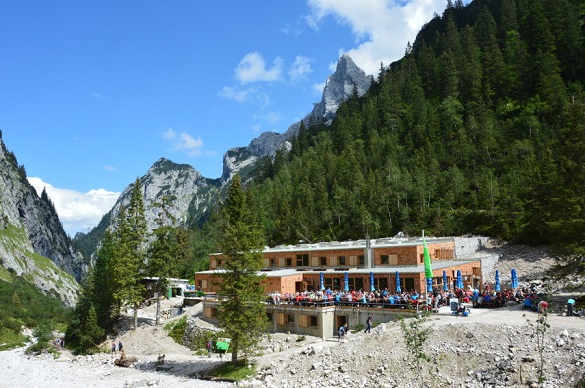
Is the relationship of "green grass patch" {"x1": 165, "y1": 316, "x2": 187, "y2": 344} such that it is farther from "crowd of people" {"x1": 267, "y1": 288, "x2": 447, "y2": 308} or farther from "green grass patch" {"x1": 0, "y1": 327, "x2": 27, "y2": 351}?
"green grass patch" {"x1": 0, "y1": 327, "x2": 27, "y2": 351}

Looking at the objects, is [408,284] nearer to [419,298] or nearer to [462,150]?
[419,298]

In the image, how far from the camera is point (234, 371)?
102 ft

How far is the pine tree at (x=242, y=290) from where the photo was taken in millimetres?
31484

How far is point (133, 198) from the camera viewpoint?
198 feet

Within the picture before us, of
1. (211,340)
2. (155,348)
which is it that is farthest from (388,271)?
(155,348)

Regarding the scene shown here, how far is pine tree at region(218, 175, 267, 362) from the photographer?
31.5m

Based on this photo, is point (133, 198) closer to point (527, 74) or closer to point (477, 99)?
point (477, 99)

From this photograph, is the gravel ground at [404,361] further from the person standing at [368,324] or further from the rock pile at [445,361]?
the person standing at [368,324]

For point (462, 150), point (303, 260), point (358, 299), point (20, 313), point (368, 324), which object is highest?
point (462, 150)

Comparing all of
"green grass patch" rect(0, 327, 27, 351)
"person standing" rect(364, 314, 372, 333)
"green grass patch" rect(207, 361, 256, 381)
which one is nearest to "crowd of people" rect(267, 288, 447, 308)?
"person standing" rect(364, 314, 372, 333)

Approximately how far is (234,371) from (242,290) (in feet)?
19.3

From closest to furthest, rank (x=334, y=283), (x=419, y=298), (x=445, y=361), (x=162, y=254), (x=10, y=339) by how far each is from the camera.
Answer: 1. (x=445, y=361)
2. (x=419, y=298)
3. (x=334, y=283)
4. (x=162, y=254)
5. (x=10, y=339)

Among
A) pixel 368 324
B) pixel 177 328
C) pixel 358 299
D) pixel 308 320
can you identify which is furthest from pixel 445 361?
pixel 177 328

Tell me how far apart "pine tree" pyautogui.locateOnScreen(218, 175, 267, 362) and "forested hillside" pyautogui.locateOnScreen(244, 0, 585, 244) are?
2397cm
